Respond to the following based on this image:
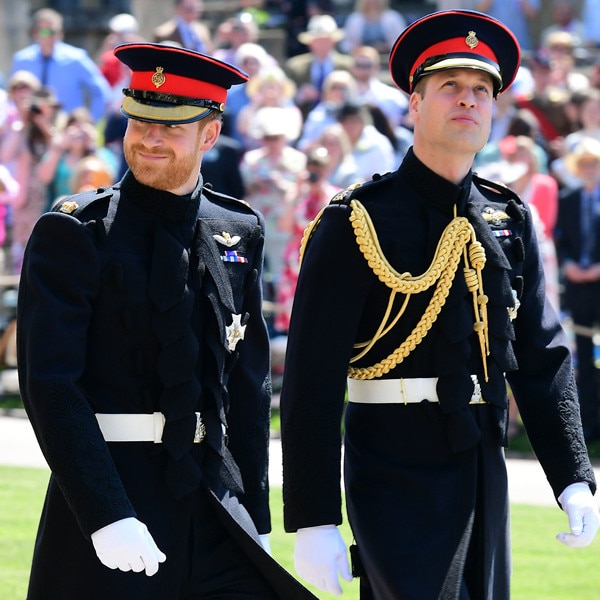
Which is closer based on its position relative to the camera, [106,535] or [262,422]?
[106,535]

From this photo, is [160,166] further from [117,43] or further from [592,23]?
[592,23]

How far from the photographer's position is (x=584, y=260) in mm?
9711

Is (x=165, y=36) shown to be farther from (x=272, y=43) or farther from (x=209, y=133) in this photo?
(x=209, y=133)

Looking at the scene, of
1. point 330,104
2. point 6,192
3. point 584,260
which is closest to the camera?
point 584,260

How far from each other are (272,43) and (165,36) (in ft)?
7.54

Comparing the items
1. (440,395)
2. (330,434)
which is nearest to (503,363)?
(440,395)

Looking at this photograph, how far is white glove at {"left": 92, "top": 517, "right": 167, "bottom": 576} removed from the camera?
3916mm

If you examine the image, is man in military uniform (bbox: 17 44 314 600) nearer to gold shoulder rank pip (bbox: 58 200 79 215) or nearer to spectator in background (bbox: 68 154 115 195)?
gold shoulder rank pip (bbox: 58 200 79 215)

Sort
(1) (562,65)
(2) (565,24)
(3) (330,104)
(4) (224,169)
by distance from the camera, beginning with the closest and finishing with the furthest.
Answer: (4) (224,169) < (3) (330,104) < (1) (562,65) < (2) (565,24)

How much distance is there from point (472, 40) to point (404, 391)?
1.01 metres

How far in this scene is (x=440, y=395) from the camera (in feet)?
13.9

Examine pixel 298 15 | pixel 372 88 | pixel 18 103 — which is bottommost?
pixel 18 103

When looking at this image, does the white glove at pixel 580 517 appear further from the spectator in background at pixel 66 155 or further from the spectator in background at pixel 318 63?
the spectator in background at pixel 318 63

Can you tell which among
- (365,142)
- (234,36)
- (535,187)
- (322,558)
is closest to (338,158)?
(365,142)
